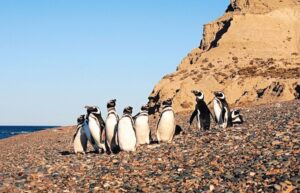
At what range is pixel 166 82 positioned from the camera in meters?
47.5

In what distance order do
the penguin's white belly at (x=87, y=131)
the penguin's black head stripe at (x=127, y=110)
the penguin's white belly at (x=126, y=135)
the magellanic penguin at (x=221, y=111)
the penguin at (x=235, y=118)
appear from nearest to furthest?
1. the penguin's white belly at (x=126, y=135)
2. the penguin's black head stripe at (x=127, y=110)
3. the penguin's white belly at (x=87, y=131)
4. the magellanic penguin at (x=221, y=111)
5. the penguin at (x=235, y=118)

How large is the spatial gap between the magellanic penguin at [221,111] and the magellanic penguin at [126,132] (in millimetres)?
4749

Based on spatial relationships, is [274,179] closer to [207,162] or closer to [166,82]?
[207,162]

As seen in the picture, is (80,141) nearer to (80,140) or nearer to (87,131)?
(80,140)

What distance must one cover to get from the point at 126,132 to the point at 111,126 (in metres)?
0.76

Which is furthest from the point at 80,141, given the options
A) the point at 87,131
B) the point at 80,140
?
the point at 87,131

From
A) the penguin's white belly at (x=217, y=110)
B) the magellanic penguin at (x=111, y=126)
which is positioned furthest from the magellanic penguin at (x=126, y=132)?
the penguin's white belly at (x=217, y=110)

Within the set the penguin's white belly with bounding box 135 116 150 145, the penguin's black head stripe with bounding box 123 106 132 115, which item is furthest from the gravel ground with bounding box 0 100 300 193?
the penguin's white belly with bounding box 135 116 150 145

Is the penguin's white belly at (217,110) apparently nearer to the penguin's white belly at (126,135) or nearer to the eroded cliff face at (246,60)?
the penguin's white belly at (126,135)

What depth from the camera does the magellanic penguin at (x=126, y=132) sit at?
14224 millimetres

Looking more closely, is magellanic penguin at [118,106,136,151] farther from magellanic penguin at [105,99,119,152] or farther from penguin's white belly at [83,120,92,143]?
penguin's white belly at [83,120,92,143]

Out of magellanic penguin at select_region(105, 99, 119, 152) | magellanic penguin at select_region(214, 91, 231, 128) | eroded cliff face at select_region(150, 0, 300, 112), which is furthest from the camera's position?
eroded cliff face at select_region(150, 0, 300, 112)

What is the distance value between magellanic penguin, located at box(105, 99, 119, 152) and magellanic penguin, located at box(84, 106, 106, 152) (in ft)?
1.77

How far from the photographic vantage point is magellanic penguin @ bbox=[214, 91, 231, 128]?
59.6ft
